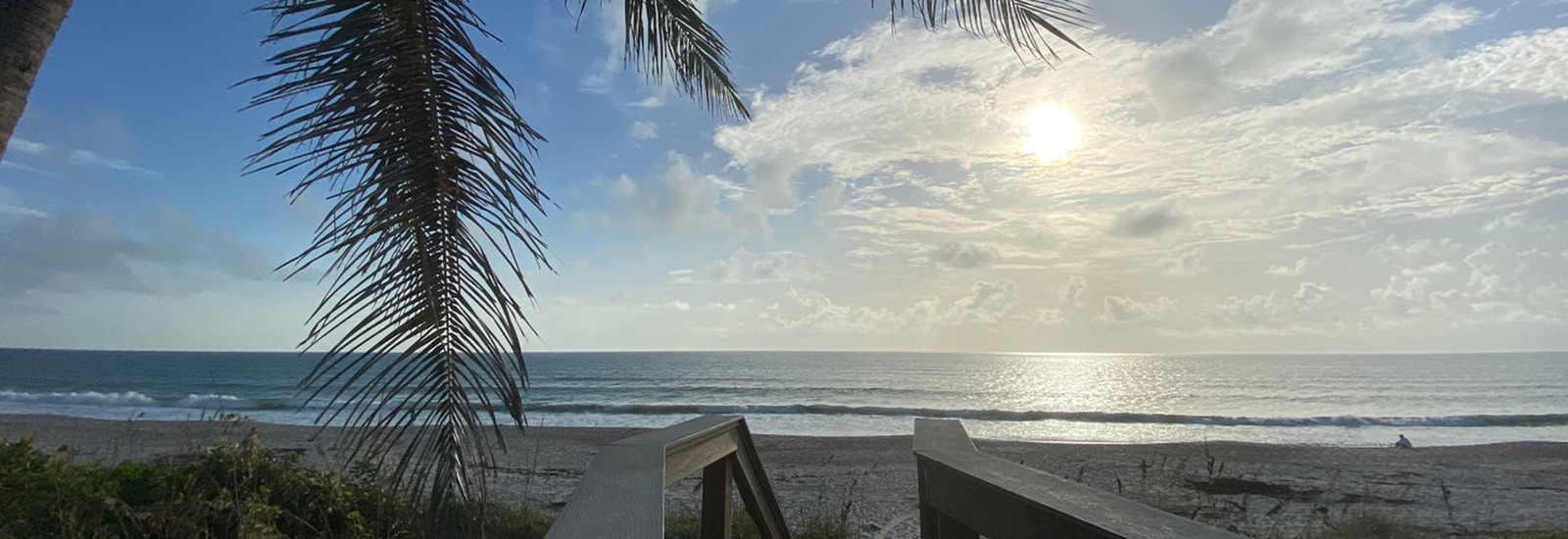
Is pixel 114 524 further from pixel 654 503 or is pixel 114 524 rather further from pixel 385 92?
pixel 654 503

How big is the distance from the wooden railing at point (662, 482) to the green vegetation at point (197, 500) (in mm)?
1030

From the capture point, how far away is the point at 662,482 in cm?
174

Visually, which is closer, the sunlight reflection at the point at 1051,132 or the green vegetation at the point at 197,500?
the sunlight reflection at the point at 1051,132

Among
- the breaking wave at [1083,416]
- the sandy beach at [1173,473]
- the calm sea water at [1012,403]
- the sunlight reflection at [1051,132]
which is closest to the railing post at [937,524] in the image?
the sunlight reflection at [1051,132]

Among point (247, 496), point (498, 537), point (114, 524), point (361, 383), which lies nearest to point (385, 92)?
point (361, 383)

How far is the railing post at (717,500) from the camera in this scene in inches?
108

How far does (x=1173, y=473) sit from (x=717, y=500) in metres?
10.1

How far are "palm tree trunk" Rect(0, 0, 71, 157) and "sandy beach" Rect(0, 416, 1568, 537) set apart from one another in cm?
224

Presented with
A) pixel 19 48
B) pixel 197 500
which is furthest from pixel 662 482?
pixel 197 500

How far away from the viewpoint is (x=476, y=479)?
7.88ft

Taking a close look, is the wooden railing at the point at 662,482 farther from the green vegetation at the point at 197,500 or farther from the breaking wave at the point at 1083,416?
the breaking wave at the point at 1083,416

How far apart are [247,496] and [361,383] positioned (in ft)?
4.51

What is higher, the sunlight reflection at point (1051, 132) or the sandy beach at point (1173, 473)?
the sunlight reflection at point (1051, 132)

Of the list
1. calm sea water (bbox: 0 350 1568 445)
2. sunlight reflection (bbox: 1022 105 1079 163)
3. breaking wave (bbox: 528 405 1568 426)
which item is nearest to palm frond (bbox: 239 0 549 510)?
sunlight reflection (bbox: 1022 105 1079 163)
